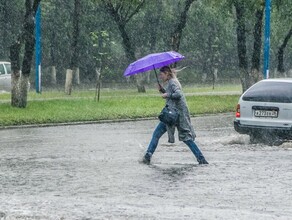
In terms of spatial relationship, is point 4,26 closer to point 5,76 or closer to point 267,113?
point 5,76

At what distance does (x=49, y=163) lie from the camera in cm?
1591

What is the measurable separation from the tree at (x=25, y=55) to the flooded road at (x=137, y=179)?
7.53 m

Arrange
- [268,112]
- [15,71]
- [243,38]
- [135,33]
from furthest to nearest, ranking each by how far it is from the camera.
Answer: [135,33] → [243,38] → [15,71] → [268,112]

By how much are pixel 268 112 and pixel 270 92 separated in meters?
0.45

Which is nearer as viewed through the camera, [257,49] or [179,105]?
[179,105]

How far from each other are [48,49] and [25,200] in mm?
61837

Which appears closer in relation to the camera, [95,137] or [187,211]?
[187,211]

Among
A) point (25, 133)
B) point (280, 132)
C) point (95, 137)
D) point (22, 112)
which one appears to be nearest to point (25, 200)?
point (280, 132)

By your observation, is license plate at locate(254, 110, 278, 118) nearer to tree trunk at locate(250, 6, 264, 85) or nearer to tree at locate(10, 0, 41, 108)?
tree at locate(10, 0, 41, 108)

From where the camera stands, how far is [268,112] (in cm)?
1898

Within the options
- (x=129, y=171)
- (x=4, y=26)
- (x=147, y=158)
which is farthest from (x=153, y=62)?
(x=4, y=26)

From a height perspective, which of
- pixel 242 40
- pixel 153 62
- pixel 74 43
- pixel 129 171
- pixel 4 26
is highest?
pixel 4 26

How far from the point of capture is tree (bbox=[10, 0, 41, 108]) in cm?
2883

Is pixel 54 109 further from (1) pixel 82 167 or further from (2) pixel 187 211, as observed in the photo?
(2) pixel 187 211
